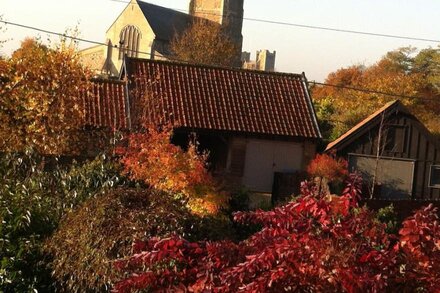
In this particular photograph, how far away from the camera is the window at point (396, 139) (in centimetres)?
2925

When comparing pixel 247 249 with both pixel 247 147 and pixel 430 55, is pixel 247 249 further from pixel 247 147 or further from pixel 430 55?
pixel 430 55

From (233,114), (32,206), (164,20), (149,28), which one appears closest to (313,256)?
(32,206)

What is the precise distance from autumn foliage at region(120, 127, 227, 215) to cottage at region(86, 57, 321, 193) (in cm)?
1273

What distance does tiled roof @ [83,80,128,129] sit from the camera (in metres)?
26.0

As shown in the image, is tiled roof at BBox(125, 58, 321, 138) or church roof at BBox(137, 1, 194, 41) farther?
church roof at BBox(137, 1, 194, 41)

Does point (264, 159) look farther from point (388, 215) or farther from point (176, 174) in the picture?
point (176, 174)

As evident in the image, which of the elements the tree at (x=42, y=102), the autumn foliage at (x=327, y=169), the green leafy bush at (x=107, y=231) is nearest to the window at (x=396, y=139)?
the autumn foliage at (x=327, y=169)

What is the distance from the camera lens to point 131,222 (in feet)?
22.9

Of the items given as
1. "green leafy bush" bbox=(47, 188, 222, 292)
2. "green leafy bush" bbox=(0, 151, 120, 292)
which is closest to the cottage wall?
"green leafy bush" bbox=(0, 151, 120, 292)

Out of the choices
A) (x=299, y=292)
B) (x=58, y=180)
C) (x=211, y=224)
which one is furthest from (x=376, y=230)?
(x=58, y=180)

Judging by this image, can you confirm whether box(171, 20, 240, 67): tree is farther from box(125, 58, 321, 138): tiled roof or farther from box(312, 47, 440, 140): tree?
box(125, 58, 321, 138): tiled roof

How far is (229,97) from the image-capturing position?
98.1 feet

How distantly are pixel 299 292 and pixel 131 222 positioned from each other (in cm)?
325

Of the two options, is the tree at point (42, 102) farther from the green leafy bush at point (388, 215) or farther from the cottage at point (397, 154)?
the cottage at point (397, 154)
